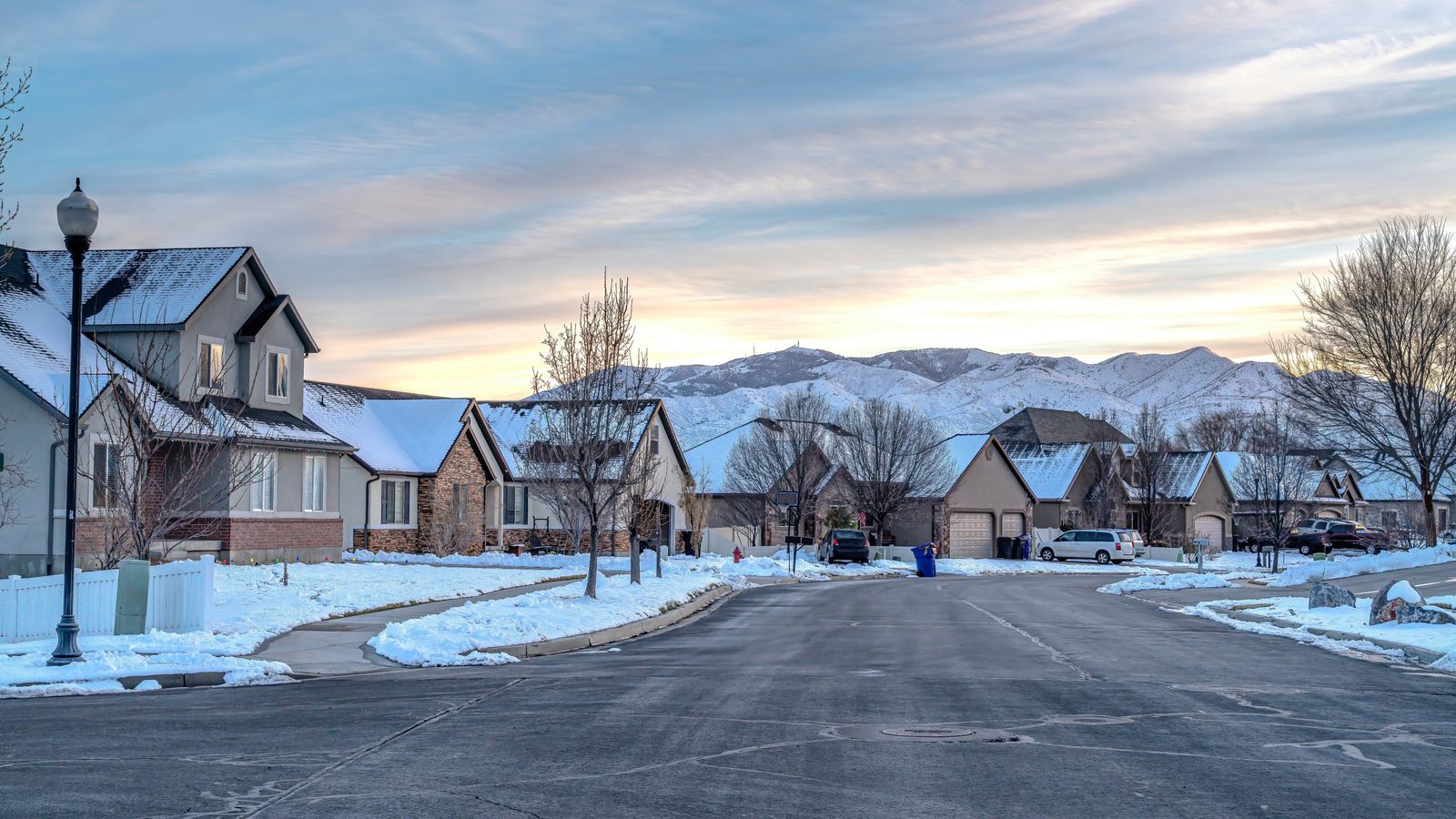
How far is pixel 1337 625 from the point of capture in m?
21.9

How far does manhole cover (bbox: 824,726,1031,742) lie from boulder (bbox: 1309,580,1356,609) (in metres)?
16.8

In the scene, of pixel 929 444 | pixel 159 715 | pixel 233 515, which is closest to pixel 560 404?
pixel 233 515

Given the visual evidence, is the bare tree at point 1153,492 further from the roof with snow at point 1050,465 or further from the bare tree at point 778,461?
the bare tree at point 778,461

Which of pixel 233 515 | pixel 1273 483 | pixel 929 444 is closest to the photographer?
pixel 233 515

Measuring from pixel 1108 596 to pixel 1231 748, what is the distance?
1013 inches

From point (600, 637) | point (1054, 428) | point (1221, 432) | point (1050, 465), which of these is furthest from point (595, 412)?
point (1221, 432)

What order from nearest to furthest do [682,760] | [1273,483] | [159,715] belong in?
[682,760], [159,715], [1273,483]

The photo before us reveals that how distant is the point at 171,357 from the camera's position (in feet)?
114

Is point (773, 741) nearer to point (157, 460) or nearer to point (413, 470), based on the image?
point (157, 460)

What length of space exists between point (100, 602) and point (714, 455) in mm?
50012

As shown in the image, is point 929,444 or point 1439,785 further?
point 929,444

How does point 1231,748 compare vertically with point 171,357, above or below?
below

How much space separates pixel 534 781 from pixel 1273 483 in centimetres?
7132

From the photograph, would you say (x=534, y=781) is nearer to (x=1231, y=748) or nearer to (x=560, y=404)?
(x=1231, y=748)
